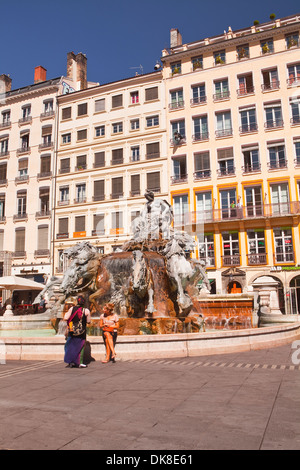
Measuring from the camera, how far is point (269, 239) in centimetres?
3309

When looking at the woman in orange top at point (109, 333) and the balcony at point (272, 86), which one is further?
the balcony at point (272, 86)

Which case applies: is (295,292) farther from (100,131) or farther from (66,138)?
(66,138)

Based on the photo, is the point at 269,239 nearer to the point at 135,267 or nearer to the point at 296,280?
the point at 296,280

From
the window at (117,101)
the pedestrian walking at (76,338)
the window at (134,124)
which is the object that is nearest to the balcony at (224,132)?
the window at (134,124)

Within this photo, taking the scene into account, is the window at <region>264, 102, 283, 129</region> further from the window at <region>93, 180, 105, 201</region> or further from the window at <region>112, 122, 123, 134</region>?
the window at <region>93, 180, 105, 201</region>

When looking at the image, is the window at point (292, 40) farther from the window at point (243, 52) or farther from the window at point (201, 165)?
the window at point (201, 165)

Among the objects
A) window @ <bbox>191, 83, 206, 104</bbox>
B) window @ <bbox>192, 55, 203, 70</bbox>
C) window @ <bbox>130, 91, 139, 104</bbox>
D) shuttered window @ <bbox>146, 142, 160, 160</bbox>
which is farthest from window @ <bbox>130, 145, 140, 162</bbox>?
window @ <bbox>192, 55, 203, 70</bbox>

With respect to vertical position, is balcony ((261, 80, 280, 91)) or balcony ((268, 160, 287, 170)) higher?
balcony ((261, 80, 280, 91))

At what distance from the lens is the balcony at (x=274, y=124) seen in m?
34.7

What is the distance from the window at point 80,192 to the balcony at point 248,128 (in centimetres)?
1637

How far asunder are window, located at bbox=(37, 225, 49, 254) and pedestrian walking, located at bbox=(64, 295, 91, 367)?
114 ft

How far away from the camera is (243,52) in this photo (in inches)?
1463

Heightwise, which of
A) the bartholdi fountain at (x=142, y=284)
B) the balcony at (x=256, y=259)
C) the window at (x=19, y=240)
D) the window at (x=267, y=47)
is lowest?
the bartholdi fountain at (x=142, y=284)

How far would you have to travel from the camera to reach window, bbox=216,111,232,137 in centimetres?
3672
